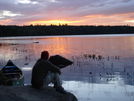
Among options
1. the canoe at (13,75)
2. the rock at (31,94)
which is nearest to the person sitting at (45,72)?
the rock at (31,94)

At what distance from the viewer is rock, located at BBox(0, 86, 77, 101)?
6854 mm

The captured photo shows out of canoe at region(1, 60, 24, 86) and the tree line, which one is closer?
canoe at region(1, 60, 24, 86)

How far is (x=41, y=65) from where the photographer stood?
7.27m

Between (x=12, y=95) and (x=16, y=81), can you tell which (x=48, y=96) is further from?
(x=16, y=81)

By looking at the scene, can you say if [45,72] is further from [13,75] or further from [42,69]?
[13,75]

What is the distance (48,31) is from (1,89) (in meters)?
180

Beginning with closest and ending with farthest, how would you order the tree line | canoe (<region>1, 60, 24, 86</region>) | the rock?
the rock
canoe (<region>1, 60, 24, 86</region>)
the tree line

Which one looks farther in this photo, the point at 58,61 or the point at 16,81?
the point at 58,61

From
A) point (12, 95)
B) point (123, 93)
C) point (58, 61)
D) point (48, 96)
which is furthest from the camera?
point (58, 61)

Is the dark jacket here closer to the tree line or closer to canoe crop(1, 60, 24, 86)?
canoe crop(1, 60, 24, 86)

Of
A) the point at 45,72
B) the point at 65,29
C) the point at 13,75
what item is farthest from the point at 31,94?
the point at 65,29

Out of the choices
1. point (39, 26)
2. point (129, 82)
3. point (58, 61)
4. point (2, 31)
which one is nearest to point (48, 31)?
point (39, 26)

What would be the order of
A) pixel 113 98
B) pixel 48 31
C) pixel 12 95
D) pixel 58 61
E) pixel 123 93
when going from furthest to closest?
pixel 48 31, pixel 58 61, pixel 123 93, pixel 113 98, pixel 12 95

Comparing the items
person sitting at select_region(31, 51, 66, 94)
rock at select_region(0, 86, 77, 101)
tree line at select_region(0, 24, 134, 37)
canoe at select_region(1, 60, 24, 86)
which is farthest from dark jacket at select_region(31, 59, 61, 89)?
tree line at select_region(0, 24, 134, 37)
